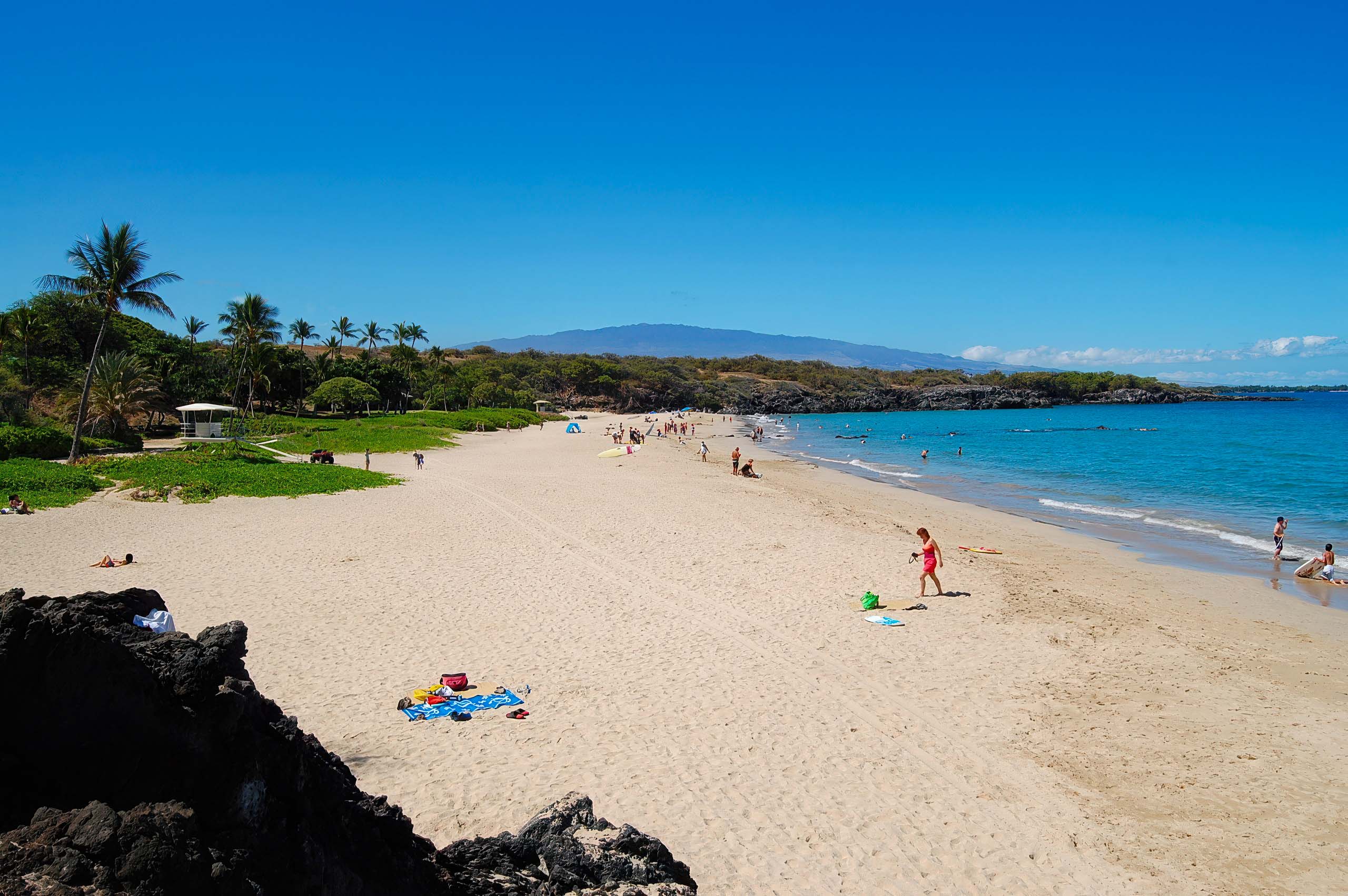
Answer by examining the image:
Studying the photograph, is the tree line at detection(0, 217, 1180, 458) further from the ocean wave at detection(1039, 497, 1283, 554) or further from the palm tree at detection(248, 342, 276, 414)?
the ocean wave at detection(1039, 497, 1283, 554)

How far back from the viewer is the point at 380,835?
346cm

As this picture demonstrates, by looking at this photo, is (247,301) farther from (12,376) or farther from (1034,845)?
(1034,845)

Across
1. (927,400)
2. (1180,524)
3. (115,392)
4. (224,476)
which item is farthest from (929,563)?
(927,400)

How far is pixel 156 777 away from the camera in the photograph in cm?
272

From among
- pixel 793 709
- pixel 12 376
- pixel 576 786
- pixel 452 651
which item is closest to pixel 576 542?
pixel 452 651

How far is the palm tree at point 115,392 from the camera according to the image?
106ft

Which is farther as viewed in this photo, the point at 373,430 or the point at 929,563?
the point at 373,430

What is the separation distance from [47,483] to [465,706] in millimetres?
17923

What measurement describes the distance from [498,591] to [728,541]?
20.3 feet

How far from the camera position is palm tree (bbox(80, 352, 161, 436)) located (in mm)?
32188

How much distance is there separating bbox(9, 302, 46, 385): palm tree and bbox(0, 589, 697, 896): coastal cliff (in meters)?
44.6

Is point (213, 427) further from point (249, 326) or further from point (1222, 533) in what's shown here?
point (1222, 533)

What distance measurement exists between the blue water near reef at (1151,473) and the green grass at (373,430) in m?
23.1

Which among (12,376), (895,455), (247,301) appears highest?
(247,301)
